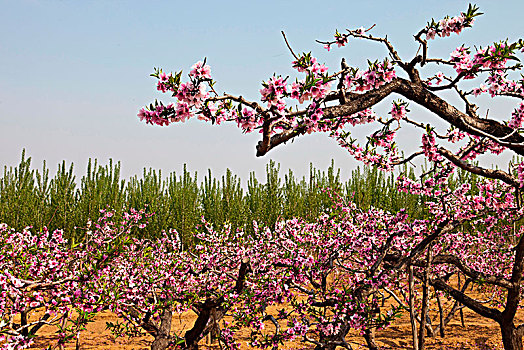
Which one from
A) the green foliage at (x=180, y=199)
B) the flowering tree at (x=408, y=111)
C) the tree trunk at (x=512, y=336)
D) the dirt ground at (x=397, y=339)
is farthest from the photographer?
the green foliage at (x=180, y=199)

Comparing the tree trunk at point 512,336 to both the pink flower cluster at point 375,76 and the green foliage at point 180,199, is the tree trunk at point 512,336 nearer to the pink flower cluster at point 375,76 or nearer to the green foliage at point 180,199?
the pink flower cluster at point 375,76

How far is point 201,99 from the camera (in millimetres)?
2627

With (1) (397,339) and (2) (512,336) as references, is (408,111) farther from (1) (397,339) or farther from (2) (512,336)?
(1) (397,339)

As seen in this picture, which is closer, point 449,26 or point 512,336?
point 449,26

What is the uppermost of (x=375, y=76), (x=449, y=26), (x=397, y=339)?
(x=449, y=26)

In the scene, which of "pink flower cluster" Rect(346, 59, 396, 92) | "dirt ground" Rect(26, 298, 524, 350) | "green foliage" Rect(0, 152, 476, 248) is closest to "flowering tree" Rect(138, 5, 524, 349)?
"pink flower cluster" Rect(346, 59, 396, 92)

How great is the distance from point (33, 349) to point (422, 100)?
6787mm

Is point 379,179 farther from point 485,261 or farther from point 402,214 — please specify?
point 402,214

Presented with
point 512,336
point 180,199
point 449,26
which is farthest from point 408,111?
point 180,199

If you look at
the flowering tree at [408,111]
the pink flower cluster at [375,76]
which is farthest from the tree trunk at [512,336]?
the pink flower cluster at [375,76]

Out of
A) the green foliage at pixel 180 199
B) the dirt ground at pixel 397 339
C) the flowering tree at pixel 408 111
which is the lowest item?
the dirt ground at pixel 397 339

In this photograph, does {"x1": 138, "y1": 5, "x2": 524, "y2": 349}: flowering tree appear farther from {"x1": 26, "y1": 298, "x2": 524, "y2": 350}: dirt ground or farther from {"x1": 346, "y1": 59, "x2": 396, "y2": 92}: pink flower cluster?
{"x1": 26, "y1": 298, "x2": 524, "y2": 350}: dirt ground

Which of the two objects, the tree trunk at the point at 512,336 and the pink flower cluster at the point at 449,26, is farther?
the tree trunk at the point at 512,336

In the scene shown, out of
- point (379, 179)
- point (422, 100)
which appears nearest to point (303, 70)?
point (422, 100)
